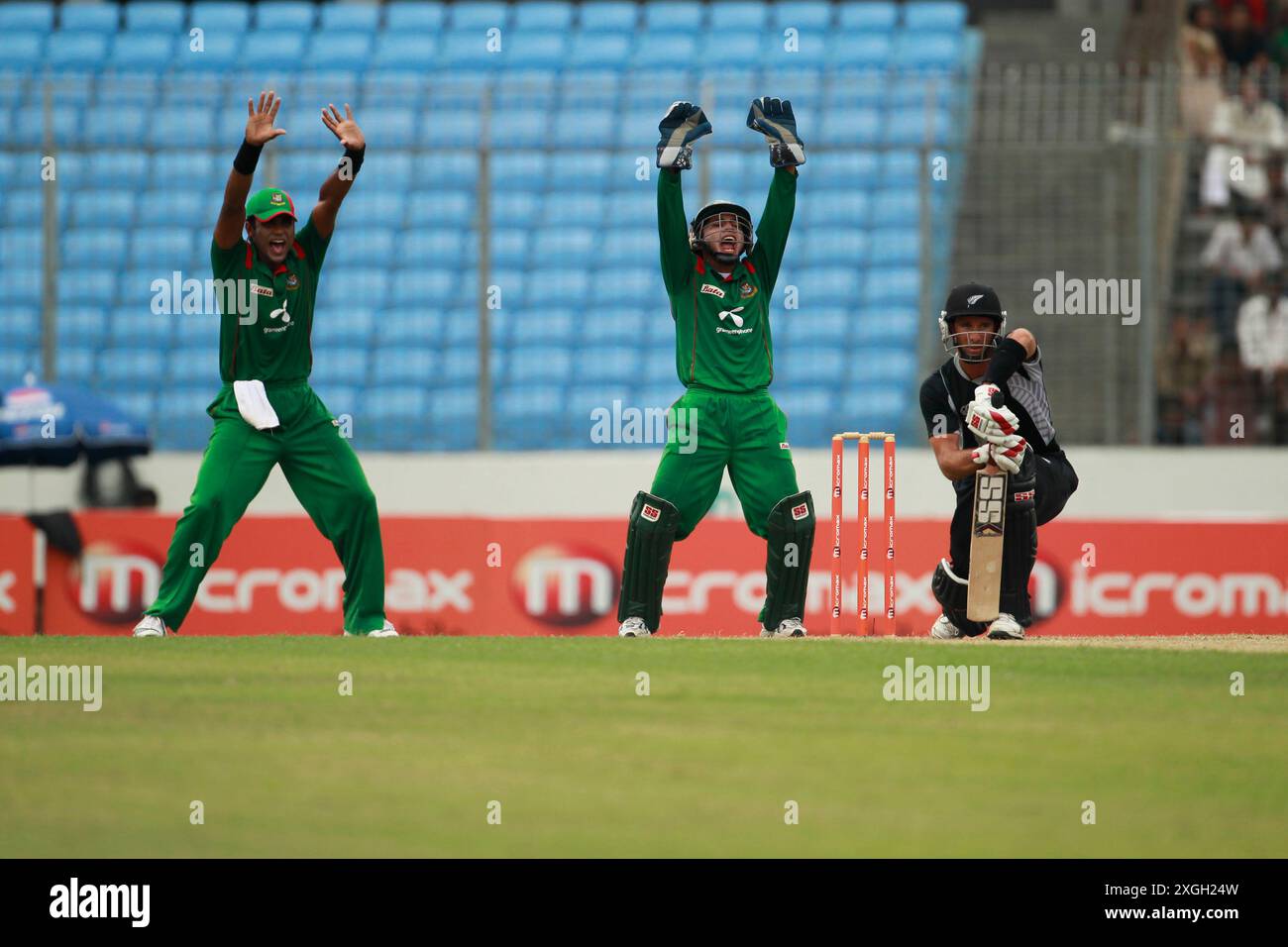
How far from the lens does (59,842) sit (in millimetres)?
4949

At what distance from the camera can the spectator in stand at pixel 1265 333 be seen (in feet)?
47.0

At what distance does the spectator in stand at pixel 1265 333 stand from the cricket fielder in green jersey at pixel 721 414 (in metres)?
6.24

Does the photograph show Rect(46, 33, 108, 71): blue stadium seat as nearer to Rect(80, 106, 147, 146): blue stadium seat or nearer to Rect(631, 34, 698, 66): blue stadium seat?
Rect(80, 106, 147, 146): blue stadium seat

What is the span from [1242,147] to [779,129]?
21.9 ft

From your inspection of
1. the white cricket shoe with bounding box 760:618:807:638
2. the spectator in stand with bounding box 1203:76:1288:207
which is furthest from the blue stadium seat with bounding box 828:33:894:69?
the white cricket shoe with bounding box 760:618:807:638

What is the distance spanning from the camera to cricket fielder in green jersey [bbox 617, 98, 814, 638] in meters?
9.20

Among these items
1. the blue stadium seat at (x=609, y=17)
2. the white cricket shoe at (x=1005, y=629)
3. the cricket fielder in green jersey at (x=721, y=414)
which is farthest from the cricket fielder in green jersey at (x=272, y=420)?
the blue stadium seat at (x=609, y=17)

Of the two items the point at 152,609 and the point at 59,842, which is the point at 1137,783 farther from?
the point at 152,609

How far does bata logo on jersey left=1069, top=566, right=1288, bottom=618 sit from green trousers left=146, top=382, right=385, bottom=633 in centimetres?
518

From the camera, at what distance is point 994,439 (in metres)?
8.78

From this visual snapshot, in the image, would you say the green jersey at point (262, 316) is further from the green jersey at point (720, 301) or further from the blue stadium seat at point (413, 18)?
the blue stadium seat at point (413, 18)

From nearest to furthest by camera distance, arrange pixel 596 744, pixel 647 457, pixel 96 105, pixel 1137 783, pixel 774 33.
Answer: pixel 1137 783 → pixel 596 744 → pixel 647 457 → pixel 96 105 → pixel 774 33

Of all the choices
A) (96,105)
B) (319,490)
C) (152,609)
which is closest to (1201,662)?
(319,490)

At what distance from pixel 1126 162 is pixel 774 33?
6865 mm
